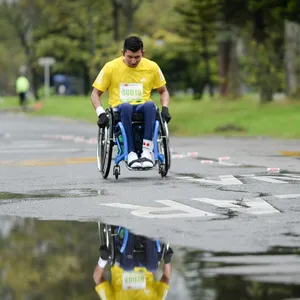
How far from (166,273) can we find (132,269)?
0.30m

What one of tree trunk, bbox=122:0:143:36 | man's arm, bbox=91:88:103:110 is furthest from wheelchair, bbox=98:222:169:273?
tree trunk, bbox=122:0:143:36

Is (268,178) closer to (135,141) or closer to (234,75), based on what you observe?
(135,141)

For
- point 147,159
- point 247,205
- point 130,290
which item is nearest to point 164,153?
point 147,159

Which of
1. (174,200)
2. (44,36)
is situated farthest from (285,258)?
(44,36)

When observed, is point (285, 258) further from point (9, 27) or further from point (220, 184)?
point (9, 27)

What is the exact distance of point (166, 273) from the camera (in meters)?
6.83

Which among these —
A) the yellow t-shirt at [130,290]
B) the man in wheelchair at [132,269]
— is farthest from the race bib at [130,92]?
the yellow t-shirt at [130,290]

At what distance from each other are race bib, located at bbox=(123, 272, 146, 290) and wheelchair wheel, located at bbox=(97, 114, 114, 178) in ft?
25.0

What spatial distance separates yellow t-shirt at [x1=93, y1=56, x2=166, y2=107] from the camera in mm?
14695

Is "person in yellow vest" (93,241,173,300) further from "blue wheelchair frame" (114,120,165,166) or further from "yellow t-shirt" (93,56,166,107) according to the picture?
"yellow t-shirt" (93,56,166,107)

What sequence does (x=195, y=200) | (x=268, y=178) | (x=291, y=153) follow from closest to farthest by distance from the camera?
1. (x=195, y=200)
2. (x=268, y=178)
3. (x=291, y=153)

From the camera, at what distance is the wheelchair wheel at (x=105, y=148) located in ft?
47.5

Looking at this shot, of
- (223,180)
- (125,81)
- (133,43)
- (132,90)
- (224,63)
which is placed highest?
(133,43)

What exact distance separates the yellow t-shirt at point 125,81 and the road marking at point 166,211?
12.0ft
